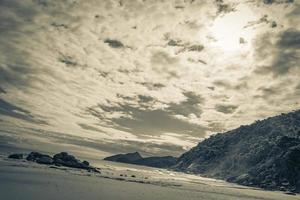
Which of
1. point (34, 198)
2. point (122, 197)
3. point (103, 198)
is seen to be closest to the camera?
point (34, 198)

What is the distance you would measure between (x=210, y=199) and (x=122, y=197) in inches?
1768

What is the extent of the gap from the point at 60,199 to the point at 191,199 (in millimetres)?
56736

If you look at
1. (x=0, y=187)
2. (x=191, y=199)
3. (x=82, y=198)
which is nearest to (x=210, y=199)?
(x=191, y=199)

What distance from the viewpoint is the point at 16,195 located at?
7844 cm

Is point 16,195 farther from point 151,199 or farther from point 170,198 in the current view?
point 170,198

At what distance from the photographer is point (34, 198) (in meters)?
77.7

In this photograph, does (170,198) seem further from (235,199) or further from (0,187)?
(0,187)

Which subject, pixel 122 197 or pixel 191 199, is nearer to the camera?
pixel 122 197

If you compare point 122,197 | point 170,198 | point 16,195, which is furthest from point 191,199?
point 16,195

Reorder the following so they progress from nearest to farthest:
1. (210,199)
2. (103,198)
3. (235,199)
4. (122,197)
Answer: (103,198) → (122,197) → (210,199) → (235,199)

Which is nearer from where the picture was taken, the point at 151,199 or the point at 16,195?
the point at 16,195

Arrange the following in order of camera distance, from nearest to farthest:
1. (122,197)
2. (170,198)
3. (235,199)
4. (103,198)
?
1. (103,198)
2. (122,197)
3. (170,198)
4. (235,199)

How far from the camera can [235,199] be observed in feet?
481

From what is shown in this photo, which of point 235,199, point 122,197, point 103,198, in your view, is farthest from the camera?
point 235,199
